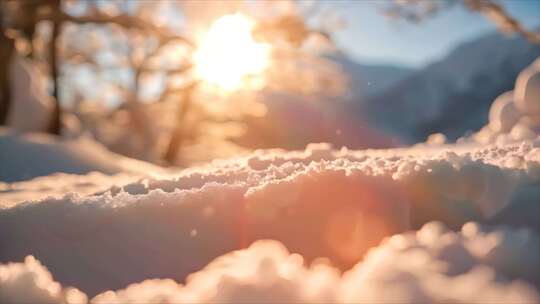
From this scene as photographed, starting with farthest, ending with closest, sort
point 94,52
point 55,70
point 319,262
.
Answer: point 94,52, point 55,70, point 319,262

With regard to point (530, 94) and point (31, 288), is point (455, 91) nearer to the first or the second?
point (530, 94)

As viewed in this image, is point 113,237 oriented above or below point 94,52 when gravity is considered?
below

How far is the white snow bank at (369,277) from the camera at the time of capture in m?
0.66

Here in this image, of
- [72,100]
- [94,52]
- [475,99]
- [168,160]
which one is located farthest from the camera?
[475,99]

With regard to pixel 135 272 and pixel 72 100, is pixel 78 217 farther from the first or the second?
pixel 72 100

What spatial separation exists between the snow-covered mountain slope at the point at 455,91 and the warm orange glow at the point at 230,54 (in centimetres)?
1291

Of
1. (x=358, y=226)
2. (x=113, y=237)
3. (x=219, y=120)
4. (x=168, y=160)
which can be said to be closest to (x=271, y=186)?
(x=358, y=226)

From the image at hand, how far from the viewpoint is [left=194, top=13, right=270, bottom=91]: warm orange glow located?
547cm

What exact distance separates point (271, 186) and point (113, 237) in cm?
28

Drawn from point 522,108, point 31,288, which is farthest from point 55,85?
point 31,288

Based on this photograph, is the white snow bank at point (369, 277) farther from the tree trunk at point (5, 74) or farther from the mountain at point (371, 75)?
the mountain at point (371, 75)

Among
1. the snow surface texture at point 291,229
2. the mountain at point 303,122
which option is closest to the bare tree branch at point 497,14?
the snow surface texture at point 291,229

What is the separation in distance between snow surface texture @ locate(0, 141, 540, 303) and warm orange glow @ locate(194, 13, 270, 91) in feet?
14.1

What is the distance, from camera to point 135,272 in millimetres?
894
